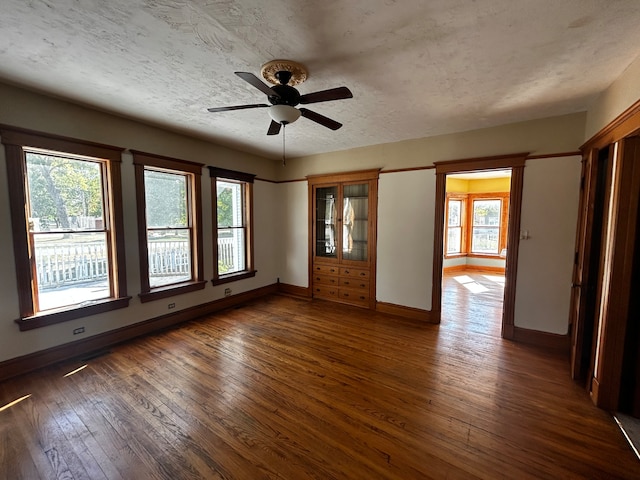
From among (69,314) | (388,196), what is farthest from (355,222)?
(69,314)

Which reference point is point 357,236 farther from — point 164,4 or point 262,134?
point 164,4

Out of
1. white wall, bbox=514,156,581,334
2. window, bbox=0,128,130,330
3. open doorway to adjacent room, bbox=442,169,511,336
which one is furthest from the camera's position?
open doorway to adjacent room, bbox=442,169,511,336

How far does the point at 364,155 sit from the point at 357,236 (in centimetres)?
139

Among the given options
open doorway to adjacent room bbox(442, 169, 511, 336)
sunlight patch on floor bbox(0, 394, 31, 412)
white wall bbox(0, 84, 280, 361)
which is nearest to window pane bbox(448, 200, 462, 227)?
open doorway to adjacent room bbox(442, 169, 511, 336)

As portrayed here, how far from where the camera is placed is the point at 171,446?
1796mm

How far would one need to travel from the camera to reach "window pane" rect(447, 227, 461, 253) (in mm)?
7999

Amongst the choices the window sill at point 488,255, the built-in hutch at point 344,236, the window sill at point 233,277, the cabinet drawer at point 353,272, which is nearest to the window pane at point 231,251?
the window sill at point 233,277

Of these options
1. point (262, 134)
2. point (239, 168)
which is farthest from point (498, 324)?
point (239, 168)

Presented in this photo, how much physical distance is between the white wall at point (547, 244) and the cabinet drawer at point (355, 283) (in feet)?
6.92

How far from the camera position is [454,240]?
8.12 m

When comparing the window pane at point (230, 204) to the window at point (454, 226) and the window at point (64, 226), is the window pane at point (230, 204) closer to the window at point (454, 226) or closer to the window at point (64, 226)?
the window at point (64, 226)

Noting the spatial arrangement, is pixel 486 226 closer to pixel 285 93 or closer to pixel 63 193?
pixel 285 93

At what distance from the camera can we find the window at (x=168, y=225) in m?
3.51

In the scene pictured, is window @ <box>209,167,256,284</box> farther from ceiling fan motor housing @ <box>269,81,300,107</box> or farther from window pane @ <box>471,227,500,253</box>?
window pane @ <box>471,227,500,253</box>
